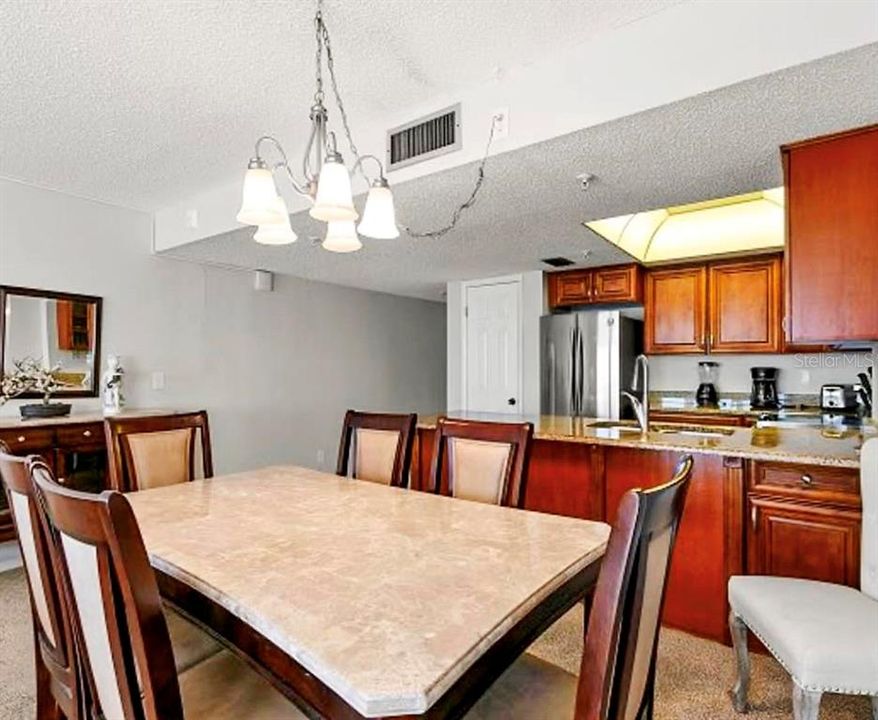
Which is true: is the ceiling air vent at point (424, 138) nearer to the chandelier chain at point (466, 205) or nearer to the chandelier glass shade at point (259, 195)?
the chandelier chain at point (466, 205)

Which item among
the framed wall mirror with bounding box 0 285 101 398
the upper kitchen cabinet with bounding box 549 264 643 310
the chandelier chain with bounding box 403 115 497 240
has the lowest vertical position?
the framed wall mirror with bounding box 0 285 101 398

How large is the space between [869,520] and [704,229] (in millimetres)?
3310

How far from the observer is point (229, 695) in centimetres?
114

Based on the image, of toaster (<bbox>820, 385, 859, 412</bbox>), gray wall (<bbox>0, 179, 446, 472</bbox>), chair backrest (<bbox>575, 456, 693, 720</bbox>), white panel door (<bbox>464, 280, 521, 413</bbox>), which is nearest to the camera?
chair backrest (<bbox>575, 456, 693, 720</bbox>)

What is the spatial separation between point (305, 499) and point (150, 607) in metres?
0.96

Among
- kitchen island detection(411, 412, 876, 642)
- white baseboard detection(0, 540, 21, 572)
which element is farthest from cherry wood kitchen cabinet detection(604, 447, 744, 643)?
white baseboard detection(0, 540, 21, 572)

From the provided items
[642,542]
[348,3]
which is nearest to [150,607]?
[642,542]

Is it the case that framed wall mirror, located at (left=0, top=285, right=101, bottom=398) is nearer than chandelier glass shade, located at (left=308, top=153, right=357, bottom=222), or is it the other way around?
chandelier glass shade, located at (left=308, top=153, right=357, bottom=222)

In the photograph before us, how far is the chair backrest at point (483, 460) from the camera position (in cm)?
191

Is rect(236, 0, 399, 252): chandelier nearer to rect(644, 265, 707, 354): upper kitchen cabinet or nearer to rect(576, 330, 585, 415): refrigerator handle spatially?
rect(576, 330, 585, 415): refrigerator handle

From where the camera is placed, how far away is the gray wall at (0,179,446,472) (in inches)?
136

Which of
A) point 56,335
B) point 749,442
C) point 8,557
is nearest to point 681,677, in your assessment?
point 749,442

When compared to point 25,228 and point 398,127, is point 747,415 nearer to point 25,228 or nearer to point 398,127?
point 398,127

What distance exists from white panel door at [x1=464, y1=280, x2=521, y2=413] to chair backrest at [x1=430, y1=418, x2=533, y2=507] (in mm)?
3021
